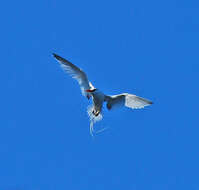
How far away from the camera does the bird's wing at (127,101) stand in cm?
3256

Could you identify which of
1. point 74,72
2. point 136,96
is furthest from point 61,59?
point 136,96

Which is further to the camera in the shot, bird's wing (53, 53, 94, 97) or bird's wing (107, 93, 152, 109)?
bird's wing (107, 93, 152, 109)

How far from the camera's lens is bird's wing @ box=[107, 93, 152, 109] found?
32562mm

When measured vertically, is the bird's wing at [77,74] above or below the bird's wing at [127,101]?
above

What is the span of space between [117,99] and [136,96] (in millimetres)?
639

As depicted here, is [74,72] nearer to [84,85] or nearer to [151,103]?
[84,85]

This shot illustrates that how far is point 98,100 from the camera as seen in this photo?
32.3 m

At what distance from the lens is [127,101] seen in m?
32.8

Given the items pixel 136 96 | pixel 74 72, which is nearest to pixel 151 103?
pixel 136 96

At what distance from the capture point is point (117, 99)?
32.8 m

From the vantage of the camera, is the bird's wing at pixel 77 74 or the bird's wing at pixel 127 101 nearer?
the bird's wing at pixel 77 74

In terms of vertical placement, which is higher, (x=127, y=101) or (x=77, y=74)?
(x=77, y=74)

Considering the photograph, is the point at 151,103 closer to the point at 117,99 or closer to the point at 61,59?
the point at 117,99

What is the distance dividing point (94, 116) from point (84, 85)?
1073mm
